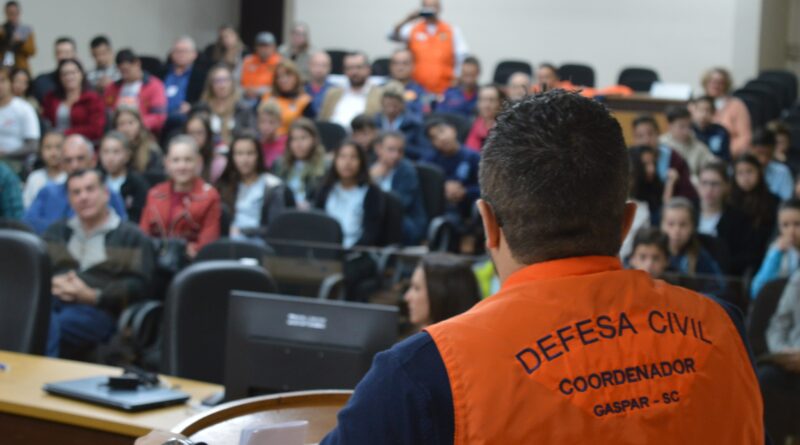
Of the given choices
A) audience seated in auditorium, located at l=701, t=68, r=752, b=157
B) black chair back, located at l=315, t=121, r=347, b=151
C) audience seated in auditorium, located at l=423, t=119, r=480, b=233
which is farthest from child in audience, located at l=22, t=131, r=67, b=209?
audience seated in auditorium, located at l=701, t=68, r=752, b=157

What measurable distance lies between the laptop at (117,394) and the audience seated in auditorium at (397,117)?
5283 millimetres

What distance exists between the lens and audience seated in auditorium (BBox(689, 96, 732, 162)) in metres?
8.44

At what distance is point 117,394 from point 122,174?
396 centimetres

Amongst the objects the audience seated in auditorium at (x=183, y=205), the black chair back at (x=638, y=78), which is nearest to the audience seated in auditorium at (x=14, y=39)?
the audience seated in auditorium at (x=183, y=205)

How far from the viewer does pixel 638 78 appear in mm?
11664

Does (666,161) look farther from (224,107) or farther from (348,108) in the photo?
(224,107)

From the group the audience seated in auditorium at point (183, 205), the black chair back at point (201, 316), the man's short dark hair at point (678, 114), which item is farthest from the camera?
the man's short dark hair at point (678, 114)

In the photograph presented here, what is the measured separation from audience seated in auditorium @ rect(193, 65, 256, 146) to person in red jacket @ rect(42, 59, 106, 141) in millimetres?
753

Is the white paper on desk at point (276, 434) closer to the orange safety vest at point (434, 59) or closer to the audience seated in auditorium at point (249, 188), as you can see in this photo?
the audience seated in auditorium at point (249, 188)

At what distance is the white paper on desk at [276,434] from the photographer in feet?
4.96

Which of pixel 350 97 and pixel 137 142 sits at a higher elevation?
pixel 350 97

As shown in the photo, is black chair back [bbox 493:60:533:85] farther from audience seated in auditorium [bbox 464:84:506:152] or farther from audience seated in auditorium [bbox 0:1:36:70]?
audience seated in auditorium [bbox 0:1:36:70]

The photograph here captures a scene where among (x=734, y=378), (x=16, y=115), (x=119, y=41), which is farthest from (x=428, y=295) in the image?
(x=119, y=41)

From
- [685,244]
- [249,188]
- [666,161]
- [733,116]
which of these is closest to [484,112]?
[666,161]
